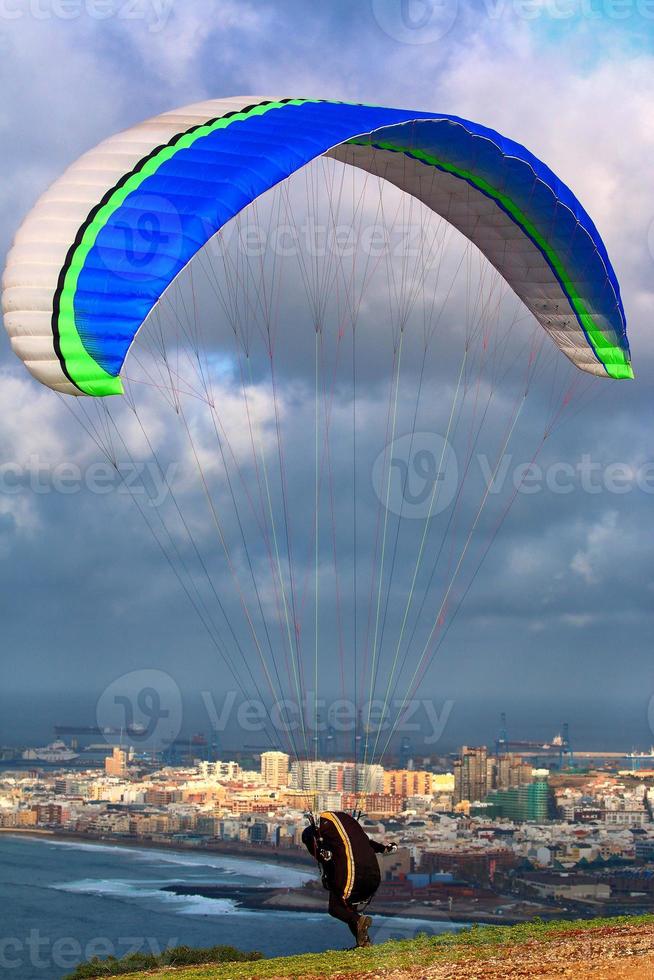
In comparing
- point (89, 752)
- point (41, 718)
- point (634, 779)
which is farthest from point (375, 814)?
point (41, 718)

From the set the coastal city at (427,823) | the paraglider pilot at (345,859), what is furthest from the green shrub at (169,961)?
the coastal city at (427,823)

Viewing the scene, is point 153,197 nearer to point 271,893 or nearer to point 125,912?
point 271,893

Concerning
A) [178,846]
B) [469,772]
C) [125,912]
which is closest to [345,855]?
[125,912]

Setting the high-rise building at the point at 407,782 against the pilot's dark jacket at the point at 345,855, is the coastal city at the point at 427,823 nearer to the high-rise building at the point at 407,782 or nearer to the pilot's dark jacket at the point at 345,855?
the high-rise building at the point at 407,782

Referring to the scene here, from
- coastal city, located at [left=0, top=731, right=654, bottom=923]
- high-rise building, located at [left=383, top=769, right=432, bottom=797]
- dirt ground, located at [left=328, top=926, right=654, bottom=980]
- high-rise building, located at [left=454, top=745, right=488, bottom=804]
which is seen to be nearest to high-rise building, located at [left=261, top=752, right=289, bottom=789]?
coastal city, located at [left=0, top=731, right=654, bottom=923]

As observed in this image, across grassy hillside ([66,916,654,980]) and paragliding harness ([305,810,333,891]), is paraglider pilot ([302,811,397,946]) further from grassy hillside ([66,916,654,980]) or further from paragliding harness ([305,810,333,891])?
grassy hillside ([66,916,654,980])

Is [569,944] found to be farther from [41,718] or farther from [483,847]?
[41,718]

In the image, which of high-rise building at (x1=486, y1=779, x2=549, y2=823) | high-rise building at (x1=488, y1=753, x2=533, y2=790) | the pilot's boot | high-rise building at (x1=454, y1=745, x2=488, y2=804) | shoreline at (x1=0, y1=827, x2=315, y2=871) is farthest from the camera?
high-rise building at (x1=488, y1=753, x2=533, y2=790)
